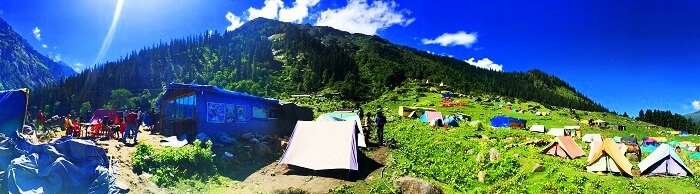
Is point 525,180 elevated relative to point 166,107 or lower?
lower

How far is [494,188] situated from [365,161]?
25.8ft

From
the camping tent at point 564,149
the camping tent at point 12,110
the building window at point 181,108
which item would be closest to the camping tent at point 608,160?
the camping tent at point 564,149

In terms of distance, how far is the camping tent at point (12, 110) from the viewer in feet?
69.1

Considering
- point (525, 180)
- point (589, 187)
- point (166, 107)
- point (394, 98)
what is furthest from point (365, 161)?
point (394, 98)

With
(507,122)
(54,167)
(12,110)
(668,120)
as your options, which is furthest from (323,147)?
(668,120)

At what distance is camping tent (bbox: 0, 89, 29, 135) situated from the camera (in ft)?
69.1

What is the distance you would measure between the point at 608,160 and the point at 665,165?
284cm

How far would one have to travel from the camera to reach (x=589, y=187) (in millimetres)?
19859

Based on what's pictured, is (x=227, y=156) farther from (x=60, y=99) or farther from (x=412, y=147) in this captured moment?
(x=60, y=99)

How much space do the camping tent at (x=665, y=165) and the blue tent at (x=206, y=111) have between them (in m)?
23.9

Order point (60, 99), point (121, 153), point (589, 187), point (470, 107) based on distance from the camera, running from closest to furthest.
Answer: point (589, 187)
point (121, 153)
point (470, 107)
point (60, 99)

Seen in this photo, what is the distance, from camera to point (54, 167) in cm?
1698

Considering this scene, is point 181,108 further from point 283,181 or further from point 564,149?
point 564,149

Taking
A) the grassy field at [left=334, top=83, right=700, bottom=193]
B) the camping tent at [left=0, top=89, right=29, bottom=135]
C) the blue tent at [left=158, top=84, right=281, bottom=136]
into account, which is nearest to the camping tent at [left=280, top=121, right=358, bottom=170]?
the grassy field at [left=334, top=83, right=700, bottom=193]
